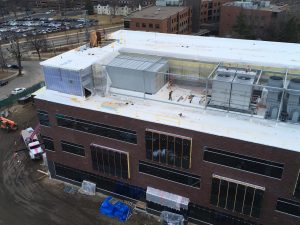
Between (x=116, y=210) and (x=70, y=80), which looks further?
(x=70, y=80)

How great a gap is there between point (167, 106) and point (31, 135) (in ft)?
76.1

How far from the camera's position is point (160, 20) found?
257 feet

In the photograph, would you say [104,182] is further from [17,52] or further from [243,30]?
[243,30]

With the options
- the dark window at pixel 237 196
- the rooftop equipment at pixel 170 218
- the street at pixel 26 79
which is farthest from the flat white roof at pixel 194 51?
the street at pixel 26 79

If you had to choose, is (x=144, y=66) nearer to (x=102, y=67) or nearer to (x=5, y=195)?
(x=102, y=67)

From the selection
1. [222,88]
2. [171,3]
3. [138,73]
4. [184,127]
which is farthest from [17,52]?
[222,88]

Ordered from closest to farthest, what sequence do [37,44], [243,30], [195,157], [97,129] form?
[195,157] < [97,129] < [243,30] < [37,44]

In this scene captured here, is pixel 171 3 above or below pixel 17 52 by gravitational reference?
above

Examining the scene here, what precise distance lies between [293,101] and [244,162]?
6.80 m

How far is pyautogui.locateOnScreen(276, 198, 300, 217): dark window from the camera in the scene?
25408mm

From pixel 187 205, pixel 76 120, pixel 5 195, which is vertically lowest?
pixel 5 195

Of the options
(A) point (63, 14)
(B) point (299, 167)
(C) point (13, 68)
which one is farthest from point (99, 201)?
(A) point (63, 14)

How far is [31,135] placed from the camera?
4462 centimetres

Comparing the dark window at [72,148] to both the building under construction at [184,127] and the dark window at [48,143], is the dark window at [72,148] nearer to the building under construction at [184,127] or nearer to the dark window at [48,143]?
the building under construction at [184,127]
